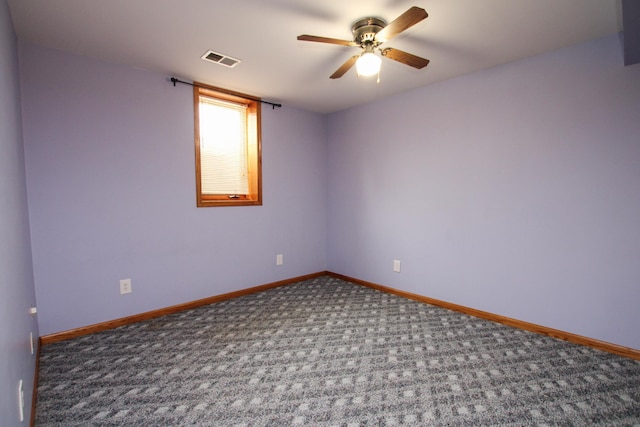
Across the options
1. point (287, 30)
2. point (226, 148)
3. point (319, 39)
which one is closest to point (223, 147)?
point (226, 148)

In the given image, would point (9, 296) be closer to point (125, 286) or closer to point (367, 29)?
point (125, 286)

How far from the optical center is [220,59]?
245cm

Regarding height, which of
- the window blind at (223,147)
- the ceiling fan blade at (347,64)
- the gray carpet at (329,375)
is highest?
the ceiling fan blade at (347,64)

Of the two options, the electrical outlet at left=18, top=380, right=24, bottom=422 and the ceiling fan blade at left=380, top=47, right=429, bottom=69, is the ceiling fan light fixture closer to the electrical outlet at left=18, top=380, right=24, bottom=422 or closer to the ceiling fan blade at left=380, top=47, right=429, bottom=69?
the ceiling fan blade at left=380, top=47, right=429, bottom=69

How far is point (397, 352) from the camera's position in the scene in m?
2.17

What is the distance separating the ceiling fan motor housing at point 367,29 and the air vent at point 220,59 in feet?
3.46

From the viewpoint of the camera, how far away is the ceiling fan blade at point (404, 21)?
1.46 meters

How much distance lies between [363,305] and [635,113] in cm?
262

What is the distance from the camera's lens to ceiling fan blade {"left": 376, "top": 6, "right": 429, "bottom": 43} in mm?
A: 1460

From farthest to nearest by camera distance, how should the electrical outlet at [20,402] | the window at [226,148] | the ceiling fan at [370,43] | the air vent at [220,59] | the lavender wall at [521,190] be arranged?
the window at [226,148], the air vent at [220,59], the lavender wall at [521,190], the ceiling fan at [370,43], the electrical outlet at [20,402]

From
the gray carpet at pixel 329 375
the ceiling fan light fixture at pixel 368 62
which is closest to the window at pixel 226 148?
the gray carpet at pixel 329 375

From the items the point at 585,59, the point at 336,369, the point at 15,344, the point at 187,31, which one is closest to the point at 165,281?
the point at 15,344

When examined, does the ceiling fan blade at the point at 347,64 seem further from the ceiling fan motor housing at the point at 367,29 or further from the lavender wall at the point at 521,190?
the lavender wall at the point at 521,190

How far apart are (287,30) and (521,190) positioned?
226 cm
